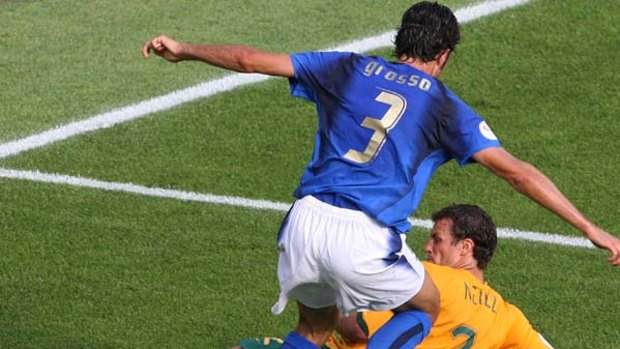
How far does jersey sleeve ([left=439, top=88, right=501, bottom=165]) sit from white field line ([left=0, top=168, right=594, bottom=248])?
3184 millimetres

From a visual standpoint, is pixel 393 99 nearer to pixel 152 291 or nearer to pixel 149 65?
pixel 152 291

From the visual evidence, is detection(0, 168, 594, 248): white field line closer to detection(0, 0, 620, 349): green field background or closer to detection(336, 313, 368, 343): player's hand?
detection(0, 0, 620, 349): green field background

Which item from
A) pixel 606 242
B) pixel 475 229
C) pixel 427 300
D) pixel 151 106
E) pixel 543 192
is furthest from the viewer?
pixel 151 106

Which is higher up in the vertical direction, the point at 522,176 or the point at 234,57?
the point at 234,57

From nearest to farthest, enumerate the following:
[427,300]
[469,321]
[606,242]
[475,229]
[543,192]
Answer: [606,242] < [543,192] < [427,300] < [469,321] < [475,229]

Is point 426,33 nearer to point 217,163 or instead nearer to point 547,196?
point 547,196

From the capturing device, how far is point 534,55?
42.3 feet

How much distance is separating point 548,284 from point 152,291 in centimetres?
230

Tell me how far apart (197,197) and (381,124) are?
3801mm

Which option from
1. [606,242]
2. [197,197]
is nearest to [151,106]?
[197,197]

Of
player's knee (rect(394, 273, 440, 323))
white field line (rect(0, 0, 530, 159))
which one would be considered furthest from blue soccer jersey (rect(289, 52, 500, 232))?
white field line (rect(0, 0, 530, 159))

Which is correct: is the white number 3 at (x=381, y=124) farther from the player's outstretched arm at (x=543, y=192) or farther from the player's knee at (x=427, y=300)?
the player's knee at (x=427, y=300)

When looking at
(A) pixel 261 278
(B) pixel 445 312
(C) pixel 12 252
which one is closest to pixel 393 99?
(B) pixel 445 312

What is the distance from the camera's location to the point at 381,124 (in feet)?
23.0
